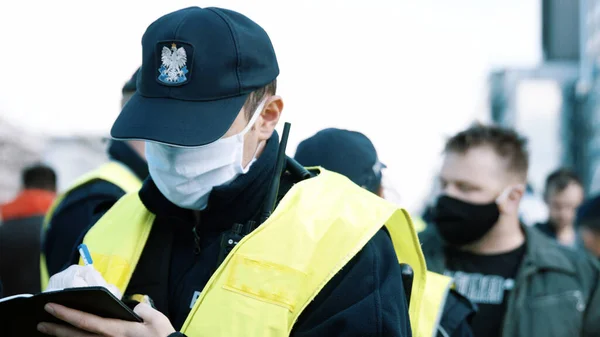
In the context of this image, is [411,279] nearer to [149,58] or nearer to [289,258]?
[289,258]

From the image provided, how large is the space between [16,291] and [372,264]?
415cm

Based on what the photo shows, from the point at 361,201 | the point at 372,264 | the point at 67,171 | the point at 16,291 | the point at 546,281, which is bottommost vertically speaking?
the point at 67,171

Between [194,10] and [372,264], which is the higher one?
[194,10]

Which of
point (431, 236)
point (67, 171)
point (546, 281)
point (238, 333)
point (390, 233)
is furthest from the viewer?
point (67, 171)

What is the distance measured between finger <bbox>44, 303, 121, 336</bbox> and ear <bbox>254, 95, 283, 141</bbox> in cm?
70

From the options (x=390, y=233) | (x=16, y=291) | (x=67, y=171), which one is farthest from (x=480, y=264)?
(x=67, y=171)

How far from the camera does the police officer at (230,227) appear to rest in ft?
5.98

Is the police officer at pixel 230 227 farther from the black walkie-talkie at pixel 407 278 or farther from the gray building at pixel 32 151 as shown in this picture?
the gray building at pixel 32 151

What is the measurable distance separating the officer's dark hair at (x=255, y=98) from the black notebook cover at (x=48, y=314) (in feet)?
2.12

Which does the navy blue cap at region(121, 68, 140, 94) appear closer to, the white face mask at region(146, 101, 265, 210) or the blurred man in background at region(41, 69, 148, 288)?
the blurred man in background at region(41, 69, 148, 288)

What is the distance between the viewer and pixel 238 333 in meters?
1.79

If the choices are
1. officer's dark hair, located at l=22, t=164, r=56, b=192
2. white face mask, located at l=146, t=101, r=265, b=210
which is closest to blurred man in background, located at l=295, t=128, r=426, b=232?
white face mask, located at l=146, t=101, r=265, b=210

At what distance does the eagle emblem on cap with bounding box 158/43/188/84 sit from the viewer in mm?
1931

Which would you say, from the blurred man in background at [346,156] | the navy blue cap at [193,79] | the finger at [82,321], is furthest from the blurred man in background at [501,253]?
the finger at [82,321]
